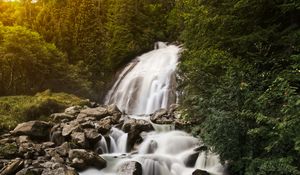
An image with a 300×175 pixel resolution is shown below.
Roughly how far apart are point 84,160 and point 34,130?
5.14 metres

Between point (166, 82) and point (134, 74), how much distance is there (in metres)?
4.45

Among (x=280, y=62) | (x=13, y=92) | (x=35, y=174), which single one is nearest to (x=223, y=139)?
(x=280, y=62)

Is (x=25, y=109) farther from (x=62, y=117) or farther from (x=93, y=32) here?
(x=93, y=32)

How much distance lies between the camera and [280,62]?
10.3m

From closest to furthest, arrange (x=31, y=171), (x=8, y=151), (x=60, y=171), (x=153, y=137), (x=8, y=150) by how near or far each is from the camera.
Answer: (x=60, y=171) → (x=31, y=171) → (x=8, y=151) → (x=8, y=150) → (x=153, y=137)

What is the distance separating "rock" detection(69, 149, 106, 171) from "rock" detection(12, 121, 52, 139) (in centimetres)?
390

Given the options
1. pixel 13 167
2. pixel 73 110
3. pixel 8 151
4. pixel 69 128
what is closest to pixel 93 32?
pixel 73 110

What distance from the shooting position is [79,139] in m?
15.4

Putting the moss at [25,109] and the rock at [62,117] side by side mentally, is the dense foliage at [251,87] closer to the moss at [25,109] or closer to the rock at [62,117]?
the rock at [62,117]

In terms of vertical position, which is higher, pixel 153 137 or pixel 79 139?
pixel 79 139

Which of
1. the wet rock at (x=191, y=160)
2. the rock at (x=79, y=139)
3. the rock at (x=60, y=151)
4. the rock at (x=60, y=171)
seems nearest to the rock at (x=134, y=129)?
the rock at (x=79, y=139)

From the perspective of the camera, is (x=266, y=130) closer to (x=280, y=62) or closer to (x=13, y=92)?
(x=280, y=62)

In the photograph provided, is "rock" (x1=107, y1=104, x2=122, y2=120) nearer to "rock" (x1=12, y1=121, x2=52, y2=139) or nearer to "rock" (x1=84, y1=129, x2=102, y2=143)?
"rock" (x1=84, y1=129, x2=102, y2=143)

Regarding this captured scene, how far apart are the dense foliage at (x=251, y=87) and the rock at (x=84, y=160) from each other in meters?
4.52
